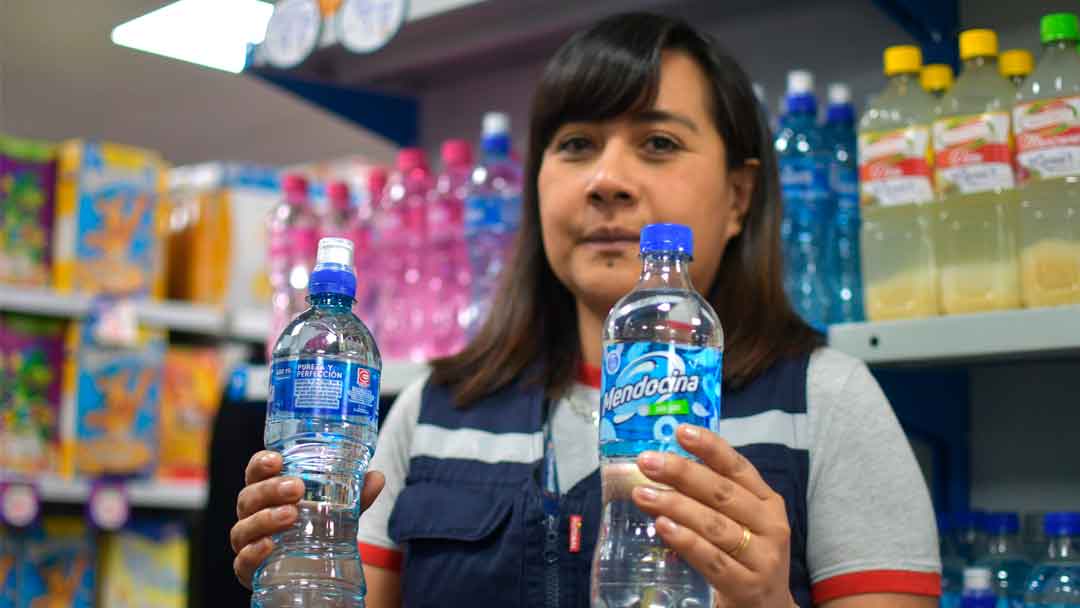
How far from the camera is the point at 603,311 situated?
185cm

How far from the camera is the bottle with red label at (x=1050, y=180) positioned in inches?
74.8

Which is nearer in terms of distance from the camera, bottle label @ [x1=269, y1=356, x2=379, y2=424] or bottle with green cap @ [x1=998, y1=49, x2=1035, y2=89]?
bottle label @ [x1=269, y1=356, x2=379, y2=424]

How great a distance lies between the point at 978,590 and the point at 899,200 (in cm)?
63

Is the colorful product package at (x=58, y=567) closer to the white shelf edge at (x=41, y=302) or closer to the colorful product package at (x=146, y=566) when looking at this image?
the colorful product package at (x=146, y=566)

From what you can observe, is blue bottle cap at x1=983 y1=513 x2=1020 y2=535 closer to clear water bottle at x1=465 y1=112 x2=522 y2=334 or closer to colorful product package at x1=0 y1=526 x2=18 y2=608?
clear water bottle at x1=465 y1=112 x2=522 y2=334

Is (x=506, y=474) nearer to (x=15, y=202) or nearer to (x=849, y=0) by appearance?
(x=849, y=0)

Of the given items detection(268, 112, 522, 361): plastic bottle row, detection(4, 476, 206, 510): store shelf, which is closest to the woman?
detection(268, 112, 522, 361): plastic bottle row

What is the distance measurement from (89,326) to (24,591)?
0.88m

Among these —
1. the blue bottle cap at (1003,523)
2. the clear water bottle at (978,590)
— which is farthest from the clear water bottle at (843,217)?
the clear water bottle at (978,590)

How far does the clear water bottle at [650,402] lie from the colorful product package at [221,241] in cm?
327

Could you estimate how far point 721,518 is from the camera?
1.23 meters

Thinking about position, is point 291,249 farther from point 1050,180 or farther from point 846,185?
point 1050,180

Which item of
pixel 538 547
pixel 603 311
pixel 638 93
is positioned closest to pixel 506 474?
pixel 538 547

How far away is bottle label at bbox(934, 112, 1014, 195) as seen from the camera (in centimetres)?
195
